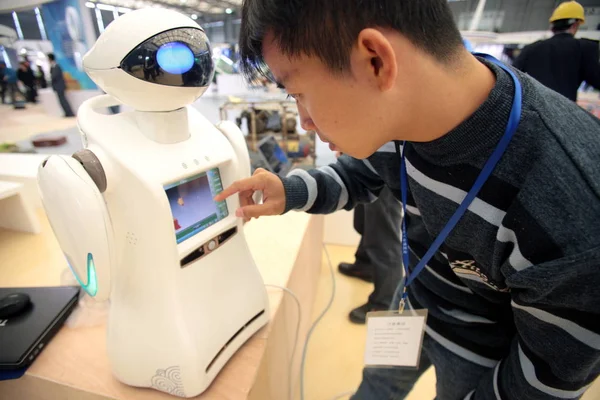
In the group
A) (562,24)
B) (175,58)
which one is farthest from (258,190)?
(562,24)

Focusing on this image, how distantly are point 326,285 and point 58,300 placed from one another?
114cm

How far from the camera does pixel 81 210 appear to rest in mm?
415

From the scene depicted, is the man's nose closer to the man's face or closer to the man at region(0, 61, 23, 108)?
the man's face

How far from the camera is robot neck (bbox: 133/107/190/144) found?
0.48 m

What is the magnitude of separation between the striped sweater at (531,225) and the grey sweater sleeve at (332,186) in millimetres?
204

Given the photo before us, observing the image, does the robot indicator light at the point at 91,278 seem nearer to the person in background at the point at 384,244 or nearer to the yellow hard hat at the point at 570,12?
the person in background at the point at 384,244

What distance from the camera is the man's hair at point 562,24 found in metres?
1.82

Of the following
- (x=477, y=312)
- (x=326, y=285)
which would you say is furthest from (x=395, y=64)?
(x=326, y=285)

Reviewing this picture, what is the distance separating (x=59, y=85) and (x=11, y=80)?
57 centimetres

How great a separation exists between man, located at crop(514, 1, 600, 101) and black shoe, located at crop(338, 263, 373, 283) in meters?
1.52

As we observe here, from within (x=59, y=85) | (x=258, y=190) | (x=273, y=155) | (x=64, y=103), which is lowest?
(x=273, y=155)

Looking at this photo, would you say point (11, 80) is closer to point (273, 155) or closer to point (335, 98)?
point (273, 155)

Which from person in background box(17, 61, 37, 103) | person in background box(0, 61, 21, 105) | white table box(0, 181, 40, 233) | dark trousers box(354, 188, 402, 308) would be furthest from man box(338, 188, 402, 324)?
person in background box(17, 61, 37, 103)

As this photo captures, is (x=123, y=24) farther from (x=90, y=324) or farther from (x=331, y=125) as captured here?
(x=90, y=324)
